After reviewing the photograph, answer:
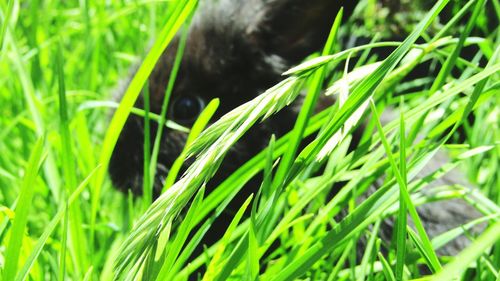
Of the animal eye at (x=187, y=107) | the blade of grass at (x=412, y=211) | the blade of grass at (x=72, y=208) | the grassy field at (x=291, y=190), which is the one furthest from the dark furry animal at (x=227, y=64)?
the blade of grass at (x=412, y=211)

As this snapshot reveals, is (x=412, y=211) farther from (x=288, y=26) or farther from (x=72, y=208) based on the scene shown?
(x=288, y=26)

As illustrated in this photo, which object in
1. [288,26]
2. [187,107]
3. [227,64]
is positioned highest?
[288,26]

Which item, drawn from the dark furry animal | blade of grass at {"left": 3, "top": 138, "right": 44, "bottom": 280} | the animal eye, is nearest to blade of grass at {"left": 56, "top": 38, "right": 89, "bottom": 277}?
blade of grass at {"left": 3, "top": 138, "right": 44, "bottom": 280}

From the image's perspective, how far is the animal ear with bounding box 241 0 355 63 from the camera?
1648 millimetres

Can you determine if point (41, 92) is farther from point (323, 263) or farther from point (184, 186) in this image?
point (184, 186)

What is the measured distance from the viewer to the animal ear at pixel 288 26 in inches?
64.9

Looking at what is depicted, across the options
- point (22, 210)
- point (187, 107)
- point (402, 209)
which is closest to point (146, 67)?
point (22, 210)

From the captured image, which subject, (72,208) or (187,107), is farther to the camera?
(187,107)

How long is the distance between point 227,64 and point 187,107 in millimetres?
153

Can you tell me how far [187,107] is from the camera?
1747mm

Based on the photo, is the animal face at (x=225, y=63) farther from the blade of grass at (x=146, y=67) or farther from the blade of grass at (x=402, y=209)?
the blade of grass at (x=402, y=209)

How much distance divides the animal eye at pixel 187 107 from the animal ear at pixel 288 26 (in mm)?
216

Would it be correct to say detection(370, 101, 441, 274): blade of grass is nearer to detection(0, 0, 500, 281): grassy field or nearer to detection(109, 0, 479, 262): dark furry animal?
detection(0, 0, 500, 281): grassy field

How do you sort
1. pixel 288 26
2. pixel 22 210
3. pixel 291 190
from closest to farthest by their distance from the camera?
pixel 22 210, pixel 291 190, pixel 288 26
